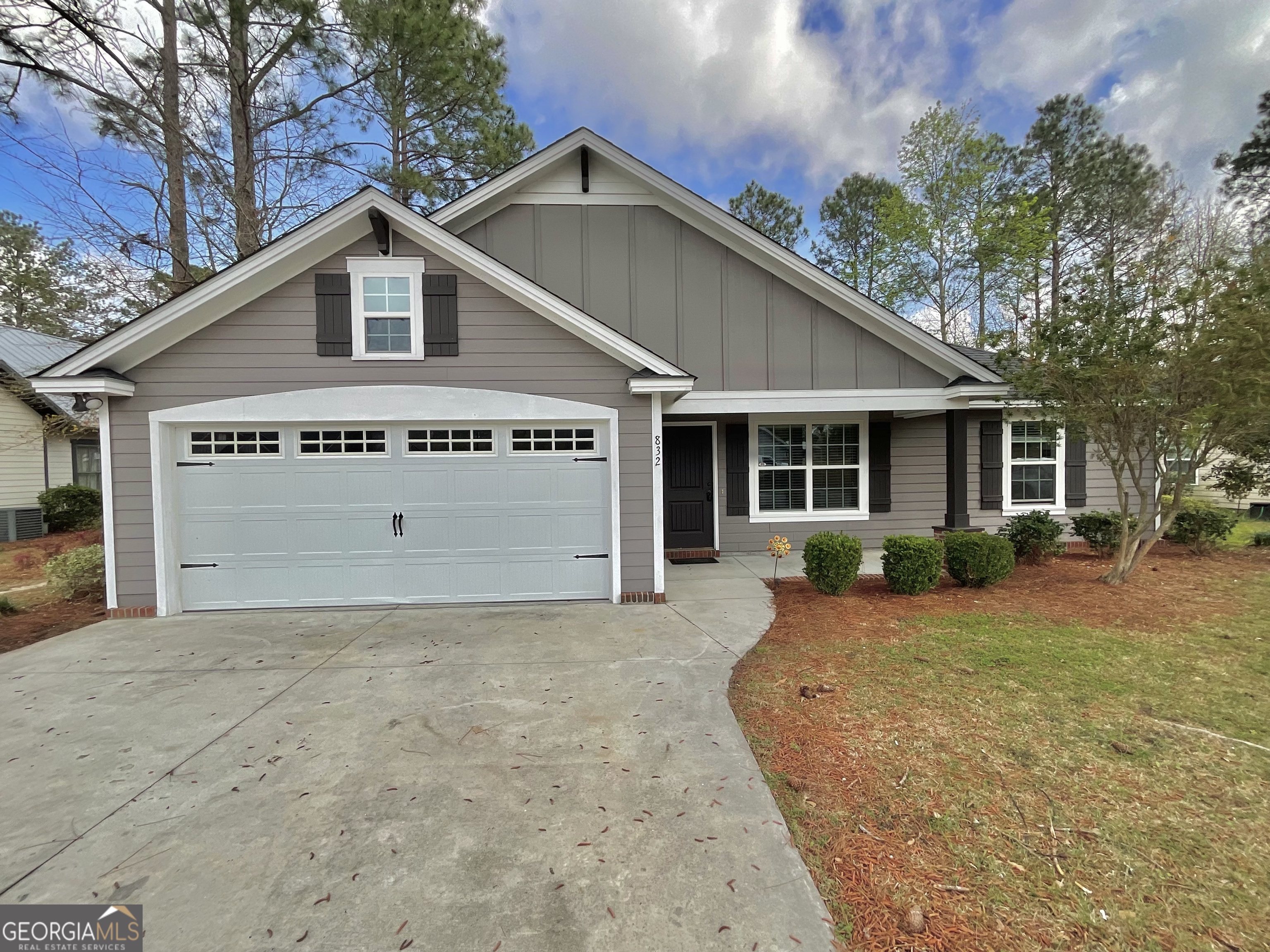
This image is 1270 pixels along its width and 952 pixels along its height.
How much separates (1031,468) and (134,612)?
13.3m

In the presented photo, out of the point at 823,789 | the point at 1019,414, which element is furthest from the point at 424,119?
the point at 823,789

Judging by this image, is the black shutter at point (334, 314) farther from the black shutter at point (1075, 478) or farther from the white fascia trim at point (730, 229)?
the black shutter at point (1075, 478)

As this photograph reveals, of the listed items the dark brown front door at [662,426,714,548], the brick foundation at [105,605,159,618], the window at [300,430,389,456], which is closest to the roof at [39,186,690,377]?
the window at [300,430,389,456]

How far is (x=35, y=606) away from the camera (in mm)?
6727

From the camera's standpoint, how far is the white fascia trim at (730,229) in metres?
7.79

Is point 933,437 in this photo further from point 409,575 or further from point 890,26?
point 890,26

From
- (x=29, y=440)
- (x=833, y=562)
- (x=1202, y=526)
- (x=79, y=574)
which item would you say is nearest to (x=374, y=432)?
(x=79, y=574)

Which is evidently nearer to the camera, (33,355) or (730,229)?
(730,229)

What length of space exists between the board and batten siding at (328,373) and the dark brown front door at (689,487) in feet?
10.1

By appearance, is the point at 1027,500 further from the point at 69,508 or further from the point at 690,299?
the point at 69,508

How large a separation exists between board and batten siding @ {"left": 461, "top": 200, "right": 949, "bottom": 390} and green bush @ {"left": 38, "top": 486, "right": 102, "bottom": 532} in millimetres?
13649

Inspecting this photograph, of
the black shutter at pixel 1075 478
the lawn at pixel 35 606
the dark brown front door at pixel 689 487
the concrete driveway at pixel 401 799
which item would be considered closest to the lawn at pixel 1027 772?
the concrete driveway at pixel 401 799

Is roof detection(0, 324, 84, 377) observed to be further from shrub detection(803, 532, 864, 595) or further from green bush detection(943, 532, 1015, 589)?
green bush detection(943, 532, 1015, 589)

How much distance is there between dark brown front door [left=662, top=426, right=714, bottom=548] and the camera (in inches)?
367
